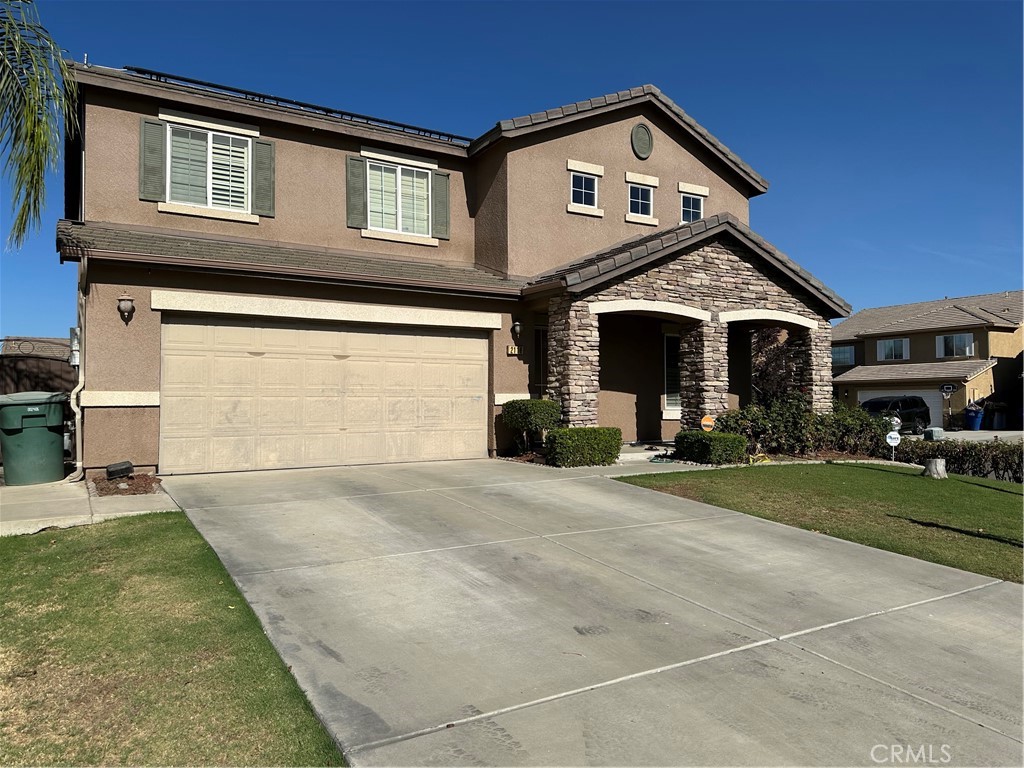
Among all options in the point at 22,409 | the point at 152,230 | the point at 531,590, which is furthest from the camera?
the point at 152,230

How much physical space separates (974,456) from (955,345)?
84.8 ft

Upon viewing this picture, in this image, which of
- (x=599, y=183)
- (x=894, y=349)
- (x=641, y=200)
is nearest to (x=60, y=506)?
(x=599, y=183)

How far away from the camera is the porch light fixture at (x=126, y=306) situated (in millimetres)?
10664

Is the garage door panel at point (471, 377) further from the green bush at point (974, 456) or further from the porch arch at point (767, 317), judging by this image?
the green bush at point (974, 456)

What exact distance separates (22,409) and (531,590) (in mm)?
8622

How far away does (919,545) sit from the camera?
7.78 metres

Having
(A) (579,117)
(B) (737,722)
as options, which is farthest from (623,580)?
(A) (579,117)

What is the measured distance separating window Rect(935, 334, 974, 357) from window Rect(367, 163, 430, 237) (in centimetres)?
3307

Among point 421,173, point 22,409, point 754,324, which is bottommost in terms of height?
point 22,409

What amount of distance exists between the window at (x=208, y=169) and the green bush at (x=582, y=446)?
7471 mm

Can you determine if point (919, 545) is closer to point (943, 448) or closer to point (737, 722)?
point (737, 722)

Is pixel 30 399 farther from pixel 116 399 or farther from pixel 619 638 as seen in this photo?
pixel 619 638

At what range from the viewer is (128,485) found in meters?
10.0

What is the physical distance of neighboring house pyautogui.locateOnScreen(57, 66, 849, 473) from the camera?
1126 cm
